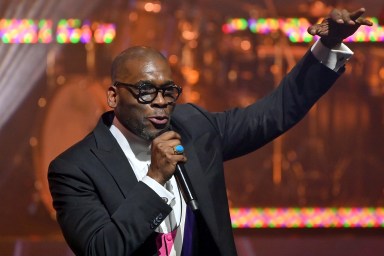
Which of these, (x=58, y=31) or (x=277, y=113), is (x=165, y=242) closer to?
(x=277, y=113)

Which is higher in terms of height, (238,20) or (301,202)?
(238,20)

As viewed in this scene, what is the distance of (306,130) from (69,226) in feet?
8.84

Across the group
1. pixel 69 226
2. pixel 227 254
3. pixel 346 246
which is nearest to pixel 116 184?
pixel 69 226

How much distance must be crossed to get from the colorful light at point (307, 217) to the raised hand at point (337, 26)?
2291 mm

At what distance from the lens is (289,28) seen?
202 inches

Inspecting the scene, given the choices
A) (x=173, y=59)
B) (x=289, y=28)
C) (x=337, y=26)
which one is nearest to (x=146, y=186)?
(x=337, y=26)

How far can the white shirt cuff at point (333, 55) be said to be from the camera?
3.02 metres

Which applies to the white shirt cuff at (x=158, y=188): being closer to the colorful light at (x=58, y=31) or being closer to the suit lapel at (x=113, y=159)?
the suit lapel at (x=113, y=159)

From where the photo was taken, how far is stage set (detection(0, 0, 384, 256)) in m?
5.00

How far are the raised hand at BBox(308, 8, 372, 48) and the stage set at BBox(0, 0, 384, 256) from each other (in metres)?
2.07

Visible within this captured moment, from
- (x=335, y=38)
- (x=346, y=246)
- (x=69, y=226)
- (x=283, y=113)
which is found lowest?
(x=346, y=246)

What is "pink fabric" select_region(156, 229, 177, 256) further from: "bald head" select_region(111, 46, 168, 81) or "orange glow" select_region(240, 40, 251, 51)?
"orange glow" select_region(240, 40, 251, 51)

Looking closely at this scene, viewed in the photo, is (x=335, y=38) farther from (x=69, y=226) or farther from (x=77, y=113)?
(x=77, y=113)

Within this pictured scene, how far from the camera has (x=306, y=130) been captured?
17.0ft
